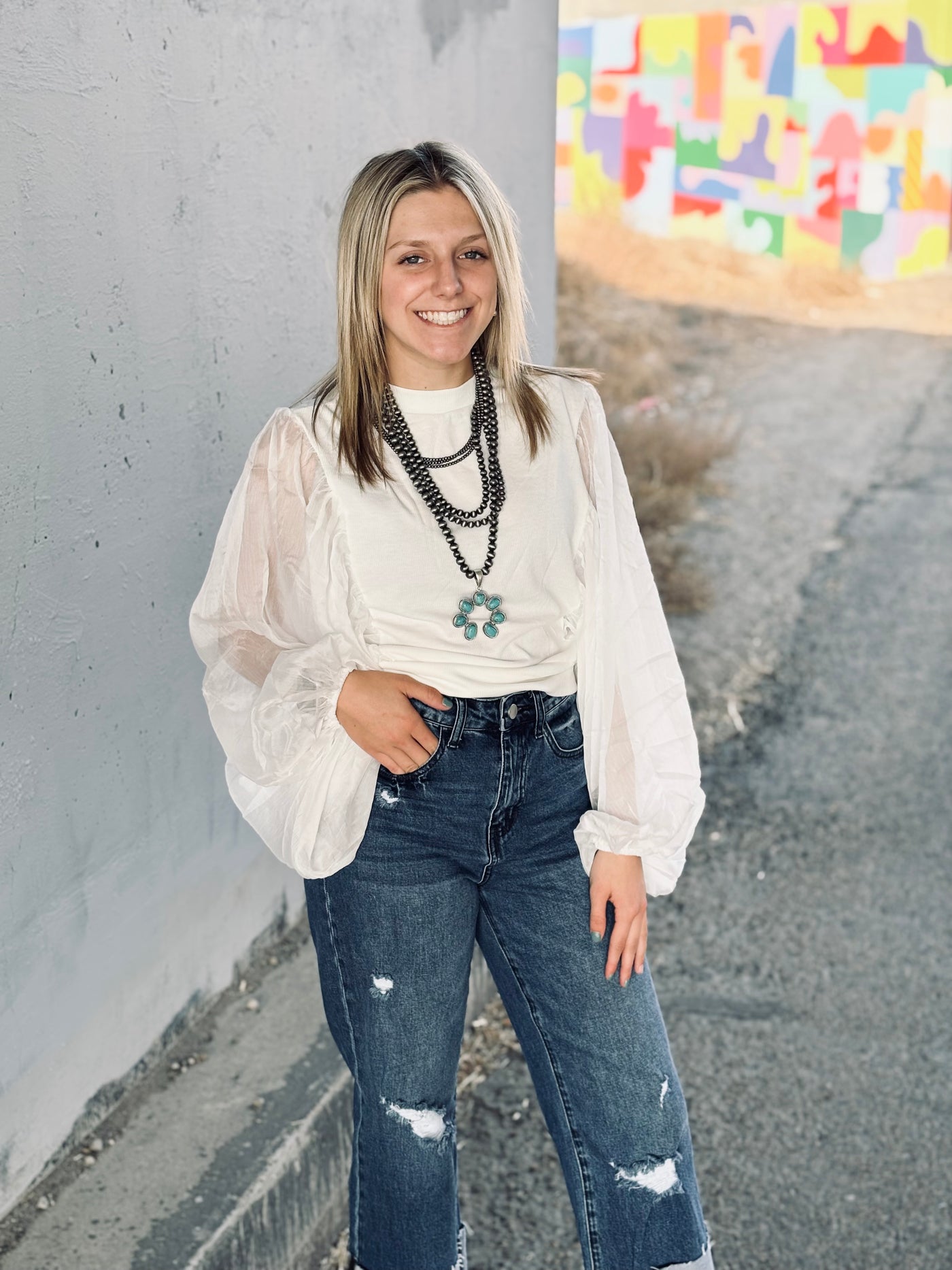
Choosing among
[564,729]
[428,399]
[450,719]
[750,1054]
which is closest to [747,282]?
[750,1054]

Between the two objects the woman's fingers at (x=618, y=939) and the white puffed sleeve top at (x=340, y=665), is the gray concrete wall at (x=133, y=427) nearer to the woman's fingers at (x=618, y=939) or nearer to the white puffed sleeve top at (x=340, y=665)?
the white puffed sleeve top at (x=340, y=665)

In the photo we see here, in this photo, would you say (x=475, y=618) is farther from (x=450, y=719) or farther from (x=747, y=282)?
(x=747, y=282)

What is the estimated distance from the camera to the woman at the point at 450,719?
5.98 ft

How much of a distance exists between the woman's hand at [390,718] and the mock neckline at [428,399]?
0.38 m

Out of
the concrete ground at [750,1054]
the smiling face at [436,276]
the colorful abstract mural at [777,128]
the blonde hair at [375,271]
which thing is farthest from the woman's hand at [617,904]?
the colorful abstract mural at [777,128]

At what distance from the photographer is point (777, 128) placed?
45.1ft

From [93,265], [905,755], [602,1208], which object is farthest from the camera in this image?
[905,755]

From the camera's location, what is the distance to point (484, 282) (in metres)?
1.87

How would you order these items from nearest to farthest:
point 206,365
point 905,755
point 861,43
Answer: point 206,365 → point 905,755 → point 861,43

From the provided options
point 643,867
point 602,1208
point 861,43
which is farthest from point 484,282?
point 861,43

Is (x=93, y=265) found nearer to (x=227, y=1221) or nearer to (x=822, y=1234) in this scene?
(x=227, y=1221)

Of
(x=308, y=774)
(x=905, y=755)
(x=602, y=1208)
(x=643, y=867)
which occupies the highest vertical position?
(x=308, y=774)

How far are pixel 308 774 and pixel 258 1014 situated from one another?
111 cm

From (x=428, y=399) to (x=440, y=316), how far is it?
0.41 ft
